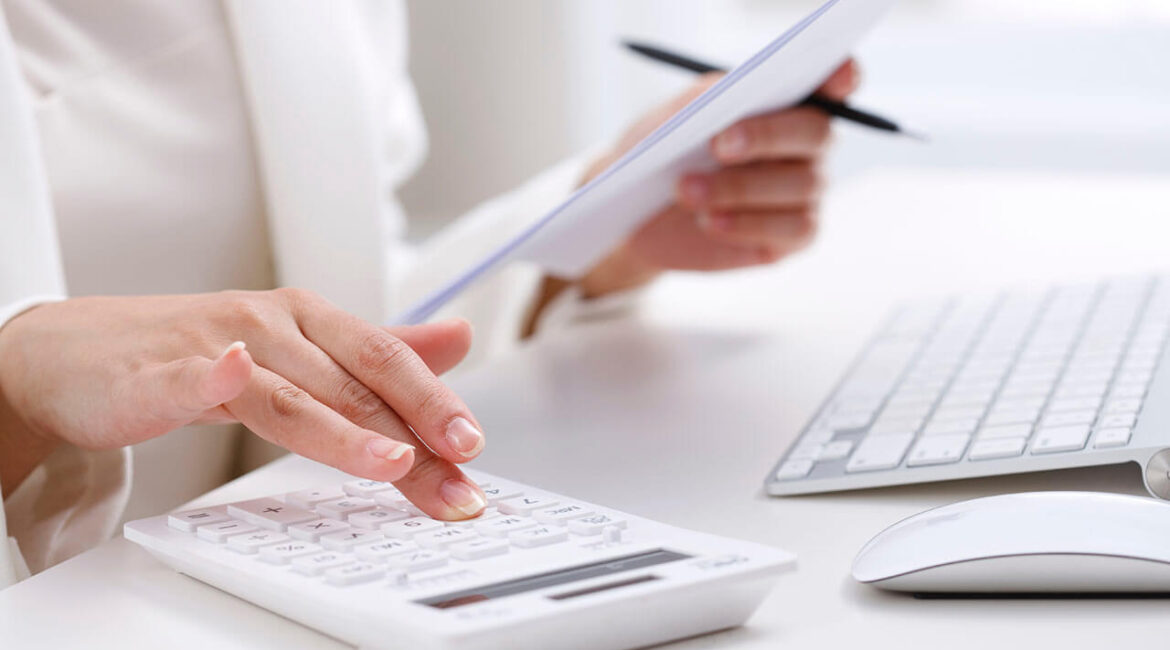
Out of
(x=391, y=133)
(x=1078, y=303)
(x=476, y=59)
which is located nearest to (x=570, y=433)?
(x=1078, y=303)

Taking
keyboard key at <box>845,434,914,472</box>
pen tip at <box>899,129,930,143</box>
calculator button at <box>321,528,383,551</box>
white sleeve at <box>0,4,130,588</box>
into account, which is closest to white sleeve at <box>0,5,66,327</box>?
→ white sleeve at <box>0,4,130,588</box>

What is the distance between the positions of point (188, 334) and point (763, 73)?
0.78ft

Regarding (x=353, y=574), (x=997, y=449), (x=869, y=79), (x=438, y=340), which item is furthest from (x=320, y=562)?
(x=869, y=79)

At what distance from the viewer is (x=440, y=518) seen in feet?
1.24

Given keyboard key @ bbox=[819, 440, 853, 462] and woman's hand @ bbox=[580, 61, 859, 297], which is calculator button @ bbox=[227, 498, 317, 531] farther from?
woman's hand @ bbox=[580, 61, 859, 297]

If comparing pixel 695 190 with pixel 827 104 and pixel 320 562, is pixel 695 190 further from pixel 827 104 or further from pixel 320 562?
pixel 320 562

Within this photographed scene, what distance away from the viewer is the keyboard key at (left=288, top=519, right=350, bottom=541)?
1.20 ft

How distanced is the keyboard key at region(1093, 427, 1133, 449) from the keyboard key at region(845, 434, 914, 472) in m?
0.07

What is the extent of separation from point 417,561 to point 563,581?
4 centimetres

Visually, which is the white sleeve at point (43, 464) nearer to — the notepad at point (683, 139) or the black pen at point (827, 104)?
the notepad at point (683, 139)

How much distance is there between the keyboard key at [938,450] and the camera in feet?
1.46

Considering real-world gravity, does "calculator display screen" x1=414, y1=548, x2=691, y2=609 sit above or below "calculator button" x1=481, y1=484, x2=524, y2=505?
below

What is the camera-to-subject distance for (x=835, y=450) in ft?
1.59

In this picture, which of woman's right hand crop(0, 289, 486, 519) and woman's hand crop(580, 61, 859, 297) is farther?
woman's hand crop(580, 61, 859, 297)
